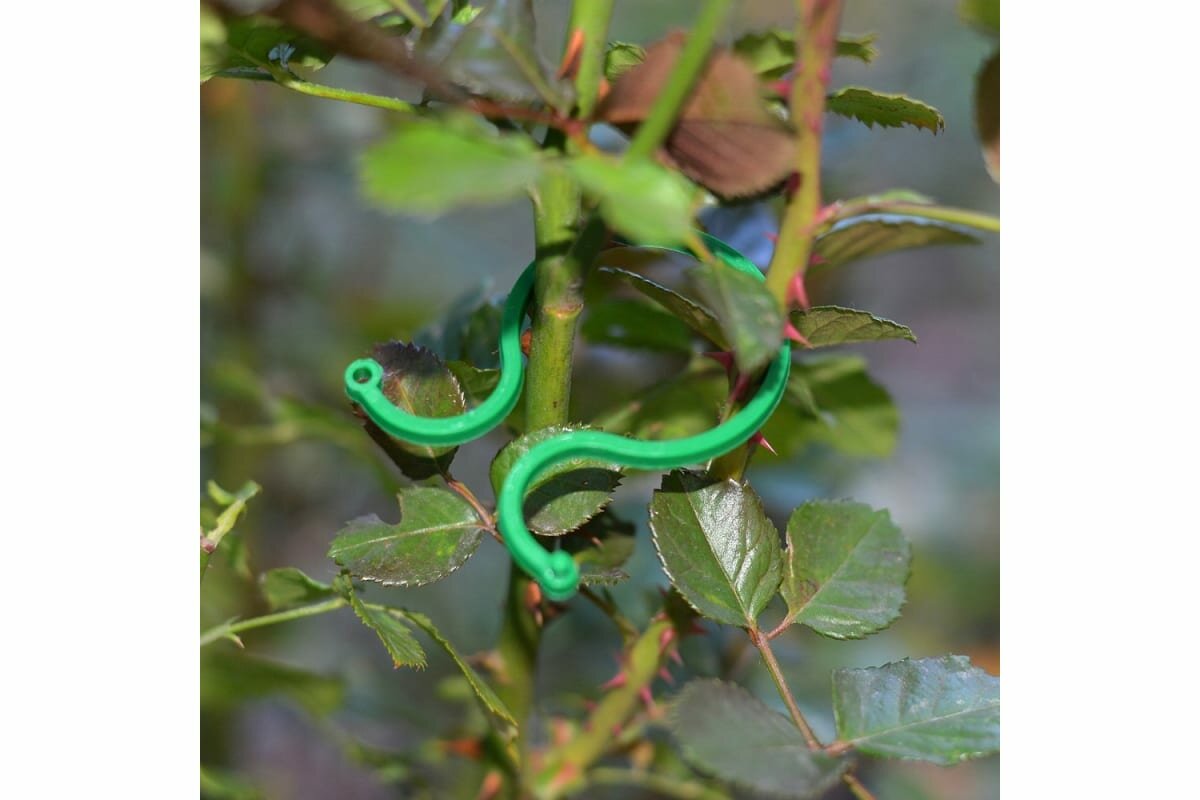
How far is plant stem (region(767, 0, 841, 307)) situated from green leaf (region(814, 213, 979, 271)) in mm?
96

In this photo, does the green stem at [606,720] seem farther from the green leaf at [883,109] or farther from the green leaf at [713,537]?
the green leaf at [883,109]

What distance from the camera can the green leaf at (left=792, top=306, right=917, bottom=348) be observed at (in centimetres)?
35

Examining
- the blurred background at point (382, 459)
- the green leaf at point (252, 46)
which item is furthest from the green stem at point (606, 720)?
the green leaf at point (252, 46)

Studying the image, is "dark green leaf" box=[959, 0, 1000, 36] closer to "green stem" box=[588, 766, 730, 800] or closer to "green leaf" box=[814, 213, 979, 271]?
"green leaf" box=[814, 213, 979, 271]

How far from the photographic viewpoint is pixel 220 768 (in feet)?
2.26

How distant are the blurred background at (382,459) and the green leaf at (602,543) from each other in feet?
0.57

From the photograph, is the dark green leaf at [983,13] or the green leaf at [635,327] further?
the green leaf at [635,327]

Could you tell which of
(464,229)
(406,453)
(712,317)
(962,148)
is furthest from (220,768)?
(962,148)

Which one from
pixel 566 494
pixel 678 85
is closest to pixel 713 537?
pixel 566 494

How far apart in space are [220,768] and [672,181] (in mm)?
600

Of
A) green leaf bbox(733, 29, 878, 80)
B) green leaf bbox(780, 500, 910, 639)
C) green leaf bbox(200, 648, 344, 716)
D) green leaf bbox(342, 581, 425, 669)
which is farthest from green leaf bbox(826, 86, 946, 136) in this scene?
green leaf bbox(200, 648, 344, 716)

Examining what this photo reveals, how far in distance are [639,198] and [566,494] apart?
0.14 m

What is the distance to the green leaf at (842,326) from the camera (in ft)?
1.14
